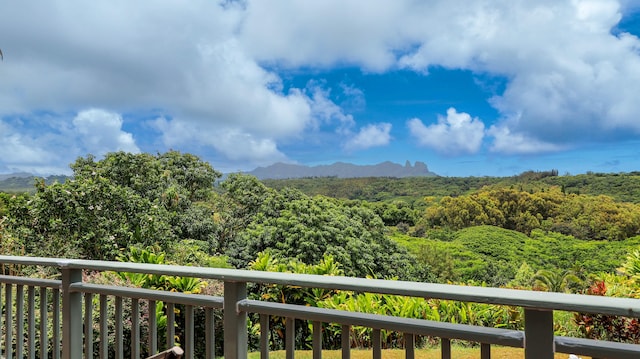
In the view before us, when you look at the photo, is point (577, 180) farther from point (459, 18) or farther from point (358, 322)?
point (358, 322)

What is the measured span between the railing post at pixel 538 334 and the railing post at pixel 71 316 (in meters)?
1.91

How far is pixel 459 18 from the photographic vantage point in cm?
4244

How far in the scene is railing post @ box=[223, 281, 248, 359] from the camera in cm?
174

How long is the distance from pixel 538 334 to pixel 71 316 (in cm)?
198

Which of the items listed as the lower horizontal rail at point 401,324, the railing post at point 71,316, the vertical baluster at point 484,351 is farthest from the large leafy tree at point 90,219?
the vertical baluster at point 484,351

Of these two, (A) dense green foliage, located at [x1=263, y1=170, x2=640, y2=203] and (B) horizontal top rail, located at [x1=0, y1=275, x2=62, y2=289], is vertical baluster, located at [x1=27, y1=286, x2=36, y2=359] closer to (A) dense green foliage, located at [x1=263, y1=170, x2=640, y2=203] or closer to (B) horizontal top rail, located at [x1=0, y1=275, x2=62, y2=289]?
(B) horizontal top rail, located at [x1=0, y1=275, x2=62, y2=289]

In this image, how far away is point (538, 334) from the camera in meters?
1.21

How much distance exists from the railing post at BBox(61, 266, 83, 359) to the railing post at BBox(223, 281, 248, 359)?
955 mm

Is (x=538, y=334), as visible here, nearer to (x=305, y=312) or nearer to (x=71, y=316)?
(x=305, y=312)

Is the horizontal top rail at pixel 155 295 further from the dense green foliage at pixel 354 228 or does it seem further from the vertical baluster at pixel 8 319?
the dense green foliage at pixel 354 228

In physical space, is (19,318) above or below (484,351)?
below

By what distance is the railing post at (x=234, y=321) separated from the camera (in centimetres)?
174

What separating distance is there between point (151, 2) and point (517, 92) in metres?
43.4

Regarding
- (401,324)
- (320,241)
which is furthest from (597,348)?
(320,241)
